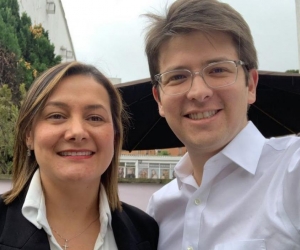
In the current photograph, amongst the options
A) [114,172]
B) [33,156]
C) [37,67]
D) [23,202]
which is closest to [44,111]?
[33,156]

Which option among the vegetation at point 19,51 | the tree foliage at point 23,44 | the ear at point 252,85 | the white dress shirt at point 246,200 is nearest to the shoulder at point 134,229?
the white dress shirt at point 246,200

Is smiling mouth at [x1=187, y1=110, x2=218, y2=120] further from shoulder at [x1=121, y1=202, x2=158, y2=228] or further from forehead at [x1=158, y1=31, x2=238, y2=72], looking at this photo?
shoulder at [x1=121, y1=202, x2=158, y2=228]

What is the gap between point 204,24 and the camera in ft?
5.75

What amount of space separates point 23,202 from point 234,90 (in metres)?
1.11

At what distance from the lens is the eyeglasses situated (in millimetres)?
1721

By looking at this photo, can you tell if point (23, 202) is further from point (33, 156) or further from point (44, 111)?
point (44, 111)

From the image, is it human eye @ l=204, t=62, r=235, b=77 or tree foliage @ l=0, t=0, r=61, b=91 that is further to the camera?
tree foliage @ l=0, t=0, r=61, b=91

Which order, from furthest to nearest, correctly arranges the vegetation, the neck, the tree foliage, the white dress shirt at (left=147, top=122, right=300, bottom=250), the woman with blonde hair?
the tree foliage < the vegetation < the neck < the woman with blonde hair < the white dress shirt at (left=147, top=122, right=300, bottom=250)

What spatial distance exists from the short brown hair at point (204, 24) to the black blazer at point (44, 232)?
870 mm

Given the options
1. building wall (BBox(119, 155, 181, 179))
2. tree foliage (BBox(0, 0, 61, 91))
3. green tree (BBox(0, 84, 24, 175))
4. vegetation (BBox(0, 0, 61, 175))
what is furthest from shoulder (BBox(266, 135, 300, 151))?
building wall (BBox(119, 155, 181, 179))

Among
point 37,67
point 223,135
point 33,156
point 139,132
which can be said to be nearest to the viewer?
point 223,135

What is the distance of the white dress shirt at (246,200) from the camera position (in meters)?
1.47

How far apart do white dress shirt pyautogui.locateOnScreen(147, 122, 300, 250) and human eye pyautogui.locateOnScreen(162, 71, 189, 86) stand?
0.38 m

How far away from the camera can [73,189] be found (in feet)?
5.87
